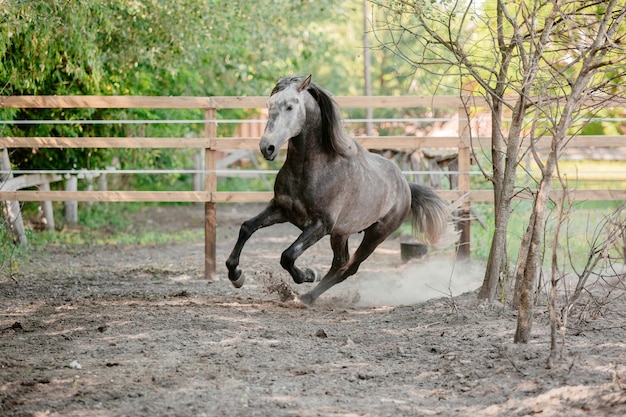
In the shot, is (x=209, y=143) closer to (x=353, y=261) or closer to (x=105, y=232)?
(x=353, y=261)

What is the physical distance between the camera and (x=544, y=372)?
4.06m

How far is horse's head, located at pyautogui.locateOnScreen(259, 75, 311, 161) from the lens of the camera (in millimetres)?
5793

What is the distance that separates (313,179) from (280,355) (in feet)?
6.36

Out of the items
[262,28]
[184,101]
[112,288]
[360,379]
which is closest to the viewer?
[360,379]

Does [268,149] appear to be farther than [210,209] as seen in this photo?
No

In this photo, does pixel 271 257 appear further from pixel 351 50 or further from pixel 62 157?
pixel 351 50

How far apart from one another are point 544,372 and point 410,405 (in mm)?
742

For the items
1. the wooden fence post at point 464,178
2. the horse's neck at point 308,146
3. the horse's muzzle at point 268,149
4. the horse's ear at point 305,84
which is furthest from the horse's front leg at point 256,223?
the wooden fence post at point 464,178

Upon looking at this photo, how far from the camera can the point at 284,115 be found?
19.7ft

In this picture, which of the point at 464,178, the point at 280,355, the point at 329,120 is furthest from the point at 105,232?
the point at 280,355

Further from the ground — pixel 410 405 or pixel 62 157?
pixel 62 157

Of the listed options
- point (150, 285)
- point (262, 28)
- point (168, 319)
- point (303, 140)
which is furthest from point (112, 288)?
point (262, 28)

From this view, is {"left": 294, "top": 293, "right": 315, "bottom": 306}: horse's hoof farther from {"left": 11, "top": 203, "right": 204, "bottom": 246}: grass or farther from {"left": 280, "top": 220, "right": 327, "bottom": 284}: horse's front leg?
{"left": 11, "top": 203, "right": 204, "bottom": 246}: grass

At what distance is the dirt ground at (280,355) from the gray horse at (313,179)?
66 cm
